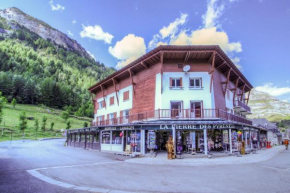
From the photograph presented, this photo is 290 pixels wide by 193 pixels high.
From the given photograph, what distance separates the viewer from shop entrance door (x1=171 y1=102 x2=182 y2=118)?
20603 millimetres

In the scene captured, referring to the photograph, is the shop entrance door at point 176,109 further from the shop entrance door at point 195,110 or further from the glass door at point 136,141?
the glass door at point 136,141

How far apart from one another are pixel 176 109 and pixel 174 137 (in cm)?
361

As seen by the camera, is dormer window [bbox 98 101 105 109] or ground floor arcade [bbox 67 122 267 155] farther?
dormer window [bbox 98 101 105 109]

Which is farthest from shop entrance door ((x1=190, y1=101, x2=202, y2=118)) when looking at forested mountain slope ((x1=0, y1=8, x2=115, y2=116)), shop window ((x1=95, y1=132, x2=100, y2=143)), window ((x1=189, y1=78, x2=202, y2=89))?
forested mountain slope ((x1=0, y1=8, x2=115, y2=116))

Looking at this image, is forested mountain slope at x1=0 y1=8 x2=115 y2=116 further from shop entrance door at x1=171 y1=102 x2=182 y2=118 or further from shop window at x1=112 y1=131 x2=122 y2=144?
shop entrance door at x1=171 y1=102 x2=182 y2=118

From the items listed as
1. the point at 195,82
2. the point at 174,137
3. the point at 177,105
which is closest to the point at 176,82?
the point at 195,82

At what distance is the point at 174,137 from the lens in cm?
1720

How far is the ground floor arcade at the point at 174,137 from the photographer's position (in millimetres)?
17766

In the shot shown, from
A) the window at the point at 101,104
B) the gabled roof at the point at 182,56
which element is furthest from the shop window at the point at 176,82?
the window at the point at 101,104

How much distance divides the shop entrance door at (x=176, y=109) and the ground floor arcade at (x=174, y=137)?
171cm

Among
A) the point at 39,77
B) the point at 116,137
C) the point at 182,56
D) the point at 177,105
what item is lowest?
the point at 116,137

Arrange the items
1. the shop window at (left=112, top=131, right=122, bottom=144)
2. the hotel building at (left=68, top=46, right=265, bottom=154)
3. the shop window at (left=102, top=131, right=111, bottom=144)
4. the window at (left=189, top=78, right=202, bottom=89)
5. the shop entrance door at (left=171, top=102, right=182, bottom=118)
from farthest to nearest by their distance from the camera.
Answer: the shop window at (left=102, top=131, right=111, bottom=144), the shop window at (left=112, top=131, right=122, bottom=144), the window at (left=189, top=78, right=202, bottom=89), the shop entrance door at (left=171, top=102, right=182, bottom=118), the hotel building at (left=68, top=46, right=265, bottom=154)

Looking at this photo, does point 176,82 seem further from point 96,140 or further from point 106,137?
point 96,140

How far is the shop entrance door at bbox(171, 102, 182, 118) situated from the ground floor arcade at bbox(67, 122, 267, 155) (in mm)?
1707
